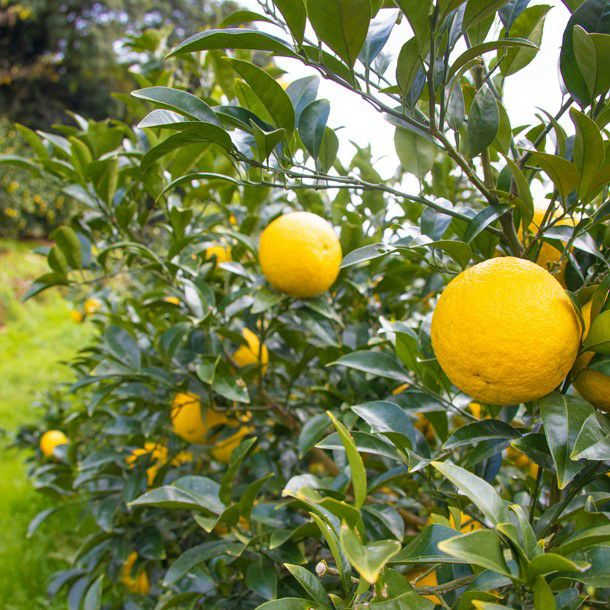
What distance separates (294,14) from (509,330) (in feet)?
1.09

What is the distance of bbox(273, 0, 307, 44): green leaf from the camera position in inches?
19.2

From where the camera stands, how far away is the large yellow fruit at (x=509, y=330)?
0.49 m

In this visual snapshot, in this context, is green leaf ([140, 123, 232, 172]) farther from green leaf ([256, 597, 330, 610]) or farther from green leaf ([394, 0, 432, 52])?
green leaf ([256, 597, 330, 610])

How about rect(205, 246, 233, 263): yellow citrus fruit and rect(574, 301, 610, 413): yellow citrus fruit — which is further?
rect(205, 246, 233, 263): yellow citrus fruit

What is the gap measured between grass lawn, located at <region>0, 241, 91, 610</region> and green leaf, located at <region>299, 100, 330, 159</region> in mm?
1084

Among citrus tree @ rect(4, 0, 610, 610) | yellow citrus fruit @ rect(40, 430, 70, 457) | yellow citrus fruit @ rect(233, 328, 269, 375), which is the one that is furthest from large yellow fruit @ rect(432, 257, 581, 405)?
yellow citrus fruit @ rect(40, 430, 70, 457)

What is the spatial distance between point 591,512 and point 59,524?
7.23ft

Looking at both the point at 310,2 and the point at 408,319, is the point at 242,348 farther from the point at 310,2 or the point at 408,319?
the point at 310,2

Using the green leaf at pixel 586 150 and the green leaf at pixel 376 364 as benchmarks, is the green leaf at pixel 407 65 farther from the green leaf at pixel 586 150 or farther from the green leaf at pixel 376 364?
the green leaf at pixel 376 364

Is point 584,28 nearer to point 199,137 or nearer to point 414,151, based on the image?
point 414,151

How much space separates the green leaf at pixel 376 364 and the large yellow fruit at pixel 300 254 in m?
0.19

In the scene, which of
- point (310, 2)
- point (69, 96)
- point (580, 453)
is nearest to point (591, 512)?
point (580, 453)

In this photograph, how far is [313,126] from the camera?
0.65 m

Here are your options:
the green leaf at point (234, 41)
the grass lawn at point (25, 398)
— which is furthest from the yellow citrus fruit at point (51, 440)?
the green leaf at point (234, 41)
